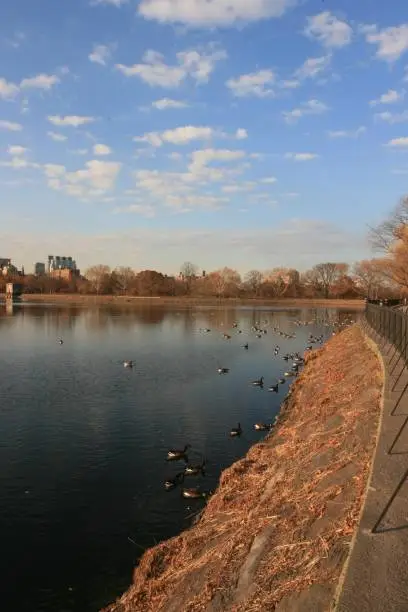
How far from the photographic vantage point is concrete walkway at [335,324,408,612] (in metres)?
4.77

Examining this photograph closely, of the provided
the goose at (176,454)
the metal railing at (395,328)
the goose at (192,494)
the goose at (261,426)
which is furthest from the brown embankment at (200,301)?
the goose at (192,494)

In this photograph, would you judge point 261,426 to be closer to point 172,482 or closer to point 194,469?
point 194,469

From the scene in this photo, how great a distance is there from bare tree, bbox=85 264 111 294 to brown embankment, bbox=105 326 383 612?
15637 cm

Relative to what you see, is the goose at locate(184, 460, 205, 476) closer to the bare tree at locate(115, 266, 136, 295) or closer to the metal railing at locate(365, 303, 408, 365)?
the metal railing at locate(365, 303, 408, 365)

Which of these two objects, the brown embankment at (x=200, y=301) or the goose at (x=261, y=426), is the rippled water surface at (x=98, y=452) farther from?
the brown embankment at (x=200, y=301)

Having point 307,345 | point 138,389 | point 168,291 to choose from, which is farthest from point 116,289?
point 138,389

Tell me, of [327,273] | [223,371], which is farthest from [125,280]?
[223,371]

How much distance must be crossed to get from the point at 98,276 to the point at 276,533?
16867 cm

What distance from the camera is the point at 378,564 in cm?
527

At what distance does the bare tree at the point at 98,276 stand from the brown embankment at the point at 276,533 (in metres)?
156

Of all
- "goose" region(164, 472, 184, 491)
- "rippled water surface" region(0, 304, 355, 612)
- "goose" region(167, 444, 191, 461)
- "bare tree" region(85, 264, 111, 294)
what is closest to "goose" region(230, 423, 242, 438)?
"rippled water surface" region(0, 304, 355, 612)

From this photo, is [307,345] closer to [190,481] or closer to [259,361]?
[259,361]

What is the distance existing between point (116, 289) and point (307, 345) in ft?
425

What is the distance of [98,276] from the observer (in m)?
172
